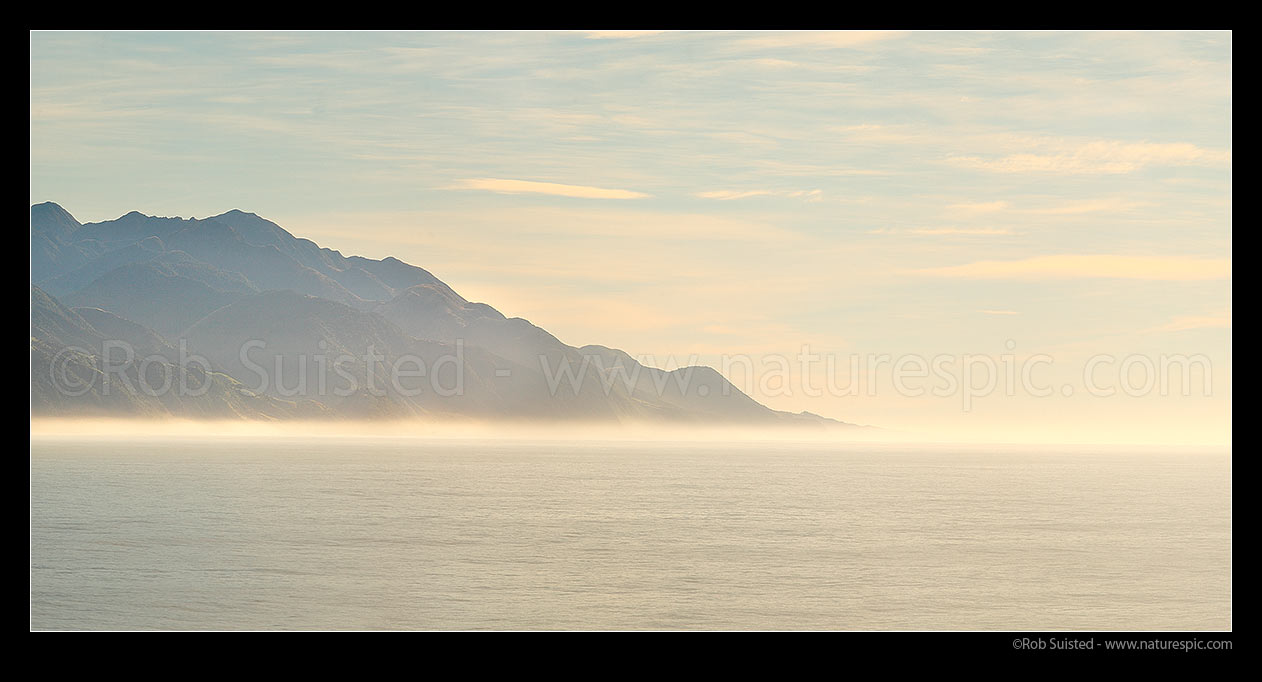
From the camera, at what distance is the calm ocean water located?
32.7 metres

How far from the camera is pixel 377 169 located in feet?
655

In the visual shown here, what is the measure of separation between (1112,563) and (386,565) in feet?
94.7

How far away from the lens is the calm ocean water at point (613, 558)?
32.7 metres

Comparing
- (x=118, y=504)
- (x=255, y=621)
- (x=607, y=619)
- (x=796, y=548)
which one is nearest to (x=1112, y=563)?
(x=796, y=548)

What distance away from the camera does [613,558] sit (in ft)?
143

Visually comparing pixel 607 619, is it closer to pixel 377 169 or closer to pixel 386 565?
pixel 386 565

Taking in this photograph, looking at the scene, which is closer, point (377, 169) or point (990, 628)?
point (990, 628)

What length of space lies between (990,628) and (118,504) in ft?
186
